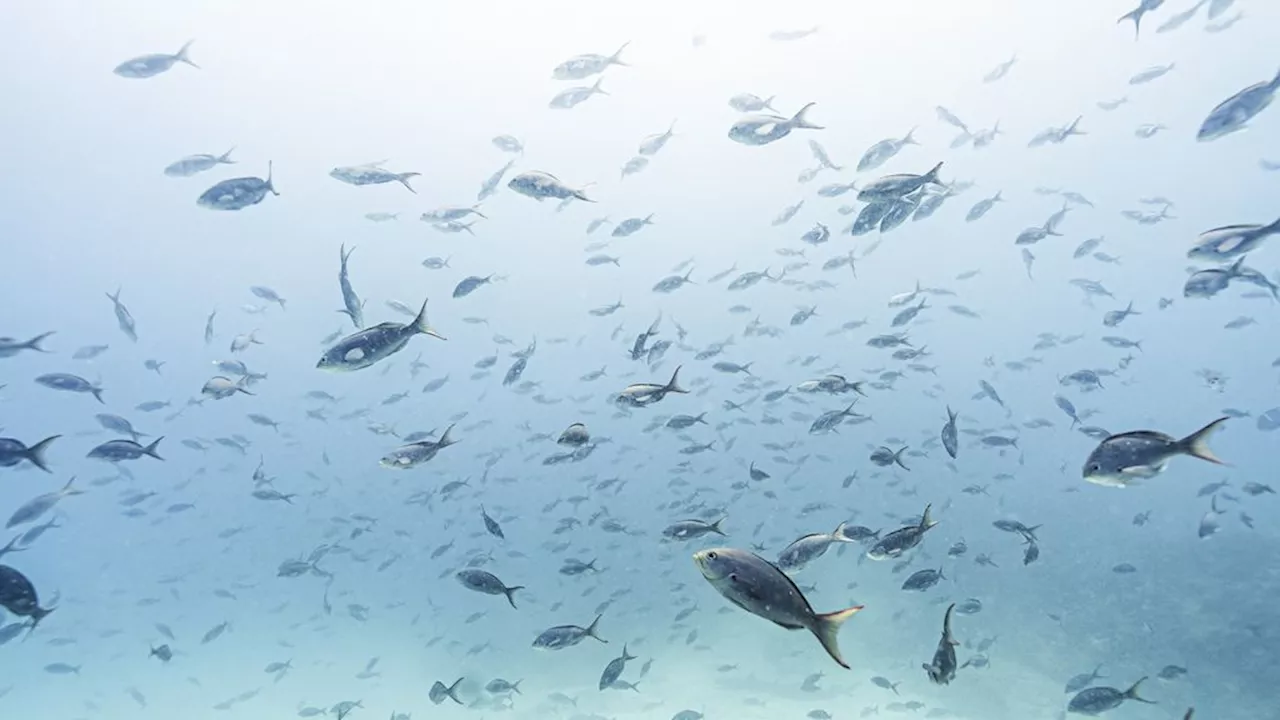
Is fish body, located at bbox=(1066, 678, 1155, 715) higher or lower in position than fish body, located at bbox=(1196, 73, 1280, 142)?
lower

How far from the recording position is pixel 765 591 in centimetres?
301

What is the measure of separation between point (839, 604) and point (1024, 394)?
8863cm

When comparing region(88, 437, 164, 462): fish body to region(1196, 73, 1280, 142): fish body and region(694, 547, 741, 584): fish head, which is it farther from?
region(1196, 73, 1280, 142): fish body

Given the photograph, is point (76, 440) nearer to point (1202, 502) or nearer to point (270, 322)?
point (270, 322)

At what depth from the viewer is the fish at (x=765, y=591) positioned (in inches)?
113

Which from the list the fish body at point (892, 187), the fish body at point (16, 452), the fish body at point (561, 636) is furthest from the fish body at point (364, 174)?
the fish body at point (561, 636)

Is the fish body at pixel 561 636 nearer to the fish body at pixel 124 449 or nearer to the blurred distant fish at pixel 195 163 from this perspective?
the fish body at pixel 124 449

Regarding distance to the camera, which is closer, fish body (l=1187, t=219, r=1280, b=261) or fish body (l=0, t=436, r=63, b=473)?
fish body (l=1187, t=219, r=1280, b=261)

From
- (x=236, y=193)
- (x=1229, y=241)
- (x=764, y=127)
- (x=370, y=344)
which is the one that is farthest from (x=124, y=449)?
(x=1229, y=241)

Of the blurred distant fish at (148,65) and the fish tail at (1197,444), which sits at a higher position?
the blurred distant fish at (148,65)

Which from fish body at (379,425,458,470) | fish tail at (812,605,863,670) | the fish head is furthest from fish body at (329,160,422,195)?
fish tail at (812,605,863,670)

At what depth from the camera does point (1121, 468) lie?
428cm

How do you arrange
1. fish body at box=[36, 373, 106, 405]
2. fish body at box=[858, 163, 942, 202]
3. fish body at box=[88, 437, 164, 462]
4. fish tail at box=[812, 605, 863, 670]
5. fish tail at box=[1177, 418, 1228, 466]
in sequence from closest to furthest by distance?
1. fish tail at box=[812, 605, 863, 670]
2. fish tail at box=[1177, 418, 1228, 466]
3. fish body at box=[858, 163, 942, 202]
4. fish body at box=[88, 437, 164, 462]
5. fish body at box=[36, 373, 106, 405]

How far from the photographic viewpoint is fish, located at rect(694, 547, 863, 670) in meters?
2.87
